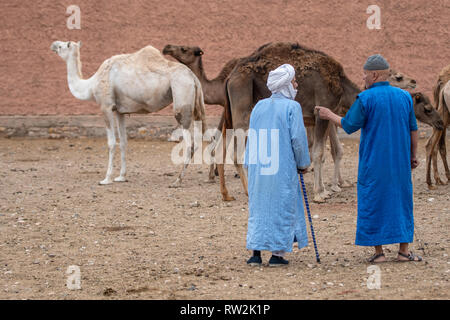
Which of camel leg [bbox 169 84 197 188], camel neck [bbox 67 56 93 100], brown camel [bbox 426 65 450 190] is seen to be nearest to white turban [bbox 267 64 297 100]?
brown camel [bbox 426 65 450 190]

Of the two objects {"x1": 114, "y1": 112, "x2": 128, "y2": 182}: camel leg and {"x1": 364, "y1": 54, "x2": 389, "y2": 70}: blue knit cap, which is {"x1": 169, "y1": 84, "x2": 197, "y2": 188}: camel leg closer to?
{"x1": 114, "y1": 112, "x2": 128, "y2": 182}: camel leg

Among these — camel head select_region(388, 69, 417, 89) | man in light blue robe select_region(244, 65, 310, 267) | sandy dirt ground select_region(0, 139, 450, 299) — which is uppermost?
camel head select_region(388, 69, 417, 89)

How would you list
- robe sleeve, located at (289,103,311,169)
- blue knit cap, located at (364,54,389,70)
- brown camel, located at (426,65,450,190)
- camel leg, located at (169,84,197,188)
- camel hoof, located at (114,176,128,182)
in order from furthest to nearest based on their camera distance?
camel hoof, located at (114,176,128,182) → camel leg, located at (169,84,197,188) → brown camel, located at (426,65,450,190) → blue knit cap, located at (364,54,389,70) → robe sleeve, located at (289,103,311,169)

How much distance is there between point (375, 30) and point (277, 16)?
2498 millimetres

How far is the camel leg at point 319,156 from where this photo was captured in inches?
386

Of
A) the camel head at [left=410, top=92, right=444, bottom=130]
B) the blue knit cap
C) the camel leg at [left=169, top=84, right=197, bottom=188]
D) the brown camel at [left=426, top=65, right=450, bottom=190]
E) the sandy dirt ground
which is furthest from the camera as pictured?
the camel leg at [left=169, top=84, right=197, bottom=188]

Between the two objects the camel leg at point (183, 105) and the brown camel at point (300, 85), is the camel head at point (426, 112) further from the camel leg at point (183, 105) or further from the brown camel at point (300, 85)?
the camel leg at point (183, 105)

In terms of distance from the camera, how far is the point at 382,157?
6055 millimetres

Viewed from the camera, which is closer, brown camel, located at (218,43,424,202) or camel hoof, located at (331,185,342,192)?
brown camel, located at (218,43,424,202)

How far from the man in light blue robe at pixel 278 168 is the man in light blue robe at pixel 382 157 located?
41 cm

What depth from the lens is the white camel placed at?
1133 cm

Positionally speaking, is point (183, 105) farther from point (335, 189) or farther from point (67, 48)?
point (335, 189)

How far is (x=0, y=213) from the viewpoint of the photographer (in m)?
9.08

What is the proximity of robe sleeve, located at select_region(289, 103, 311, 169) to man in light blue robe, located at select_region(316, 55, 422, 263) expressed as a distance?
1.00 feet
